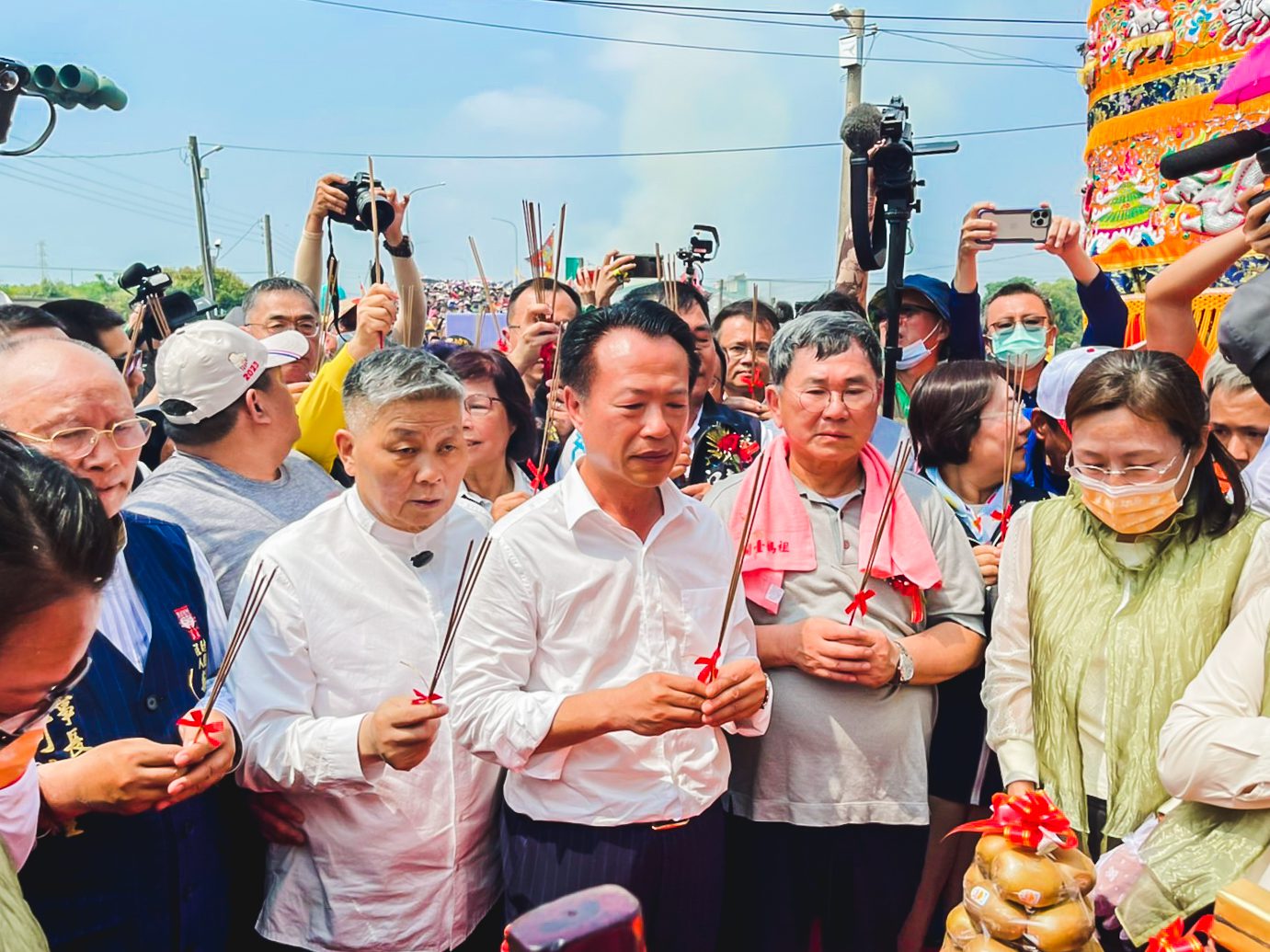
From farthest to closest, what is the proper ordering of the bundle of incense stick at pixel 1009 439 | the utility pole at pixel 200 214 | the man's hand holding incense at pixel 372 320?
the utility pole at pixel 200 214 < the man's hand holding incense at pixel 372 320 < the bundle of incense stick at pixel 1009 439

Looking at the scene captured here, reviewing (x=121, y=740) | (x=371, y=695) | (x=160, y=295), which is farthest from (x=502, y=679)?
(x=160, y=295)

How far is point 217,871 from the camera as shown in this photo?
1.76m

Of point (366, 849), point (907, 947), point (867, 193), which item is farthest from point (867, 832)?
point (867, 193)

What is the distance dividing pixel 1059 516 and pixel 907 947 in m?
1.37

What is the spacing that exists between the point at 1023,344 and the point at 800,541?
1874 millimetres

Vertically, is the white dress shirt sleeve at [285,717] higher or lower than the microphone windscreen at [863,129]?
lower

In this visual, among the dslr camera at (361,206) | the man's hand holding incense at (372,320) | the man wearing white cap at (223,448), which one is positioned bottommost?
the man wearing white cap at (223,448)

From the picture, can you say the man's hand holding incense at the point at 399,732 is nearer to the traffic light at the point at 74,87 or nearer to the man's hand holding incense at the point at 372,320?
the man's hand holding incense at the point at 372,320

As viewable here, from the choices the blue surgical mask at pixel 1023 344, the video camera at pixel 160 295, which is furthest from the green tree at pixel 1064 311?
the video camera at pixel 160 295

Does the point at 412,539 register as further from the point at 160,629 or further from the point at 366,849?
the point at 366,849

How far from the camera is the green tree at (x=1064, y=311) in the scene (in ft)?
12.9

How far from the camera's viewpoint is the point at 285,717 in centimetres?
173

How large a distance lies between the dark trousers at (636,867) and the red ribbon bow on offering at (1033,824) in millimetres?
620

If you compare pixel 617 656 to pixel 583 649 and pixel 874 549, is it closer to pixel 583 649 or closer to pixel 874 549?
pixel 583 649
